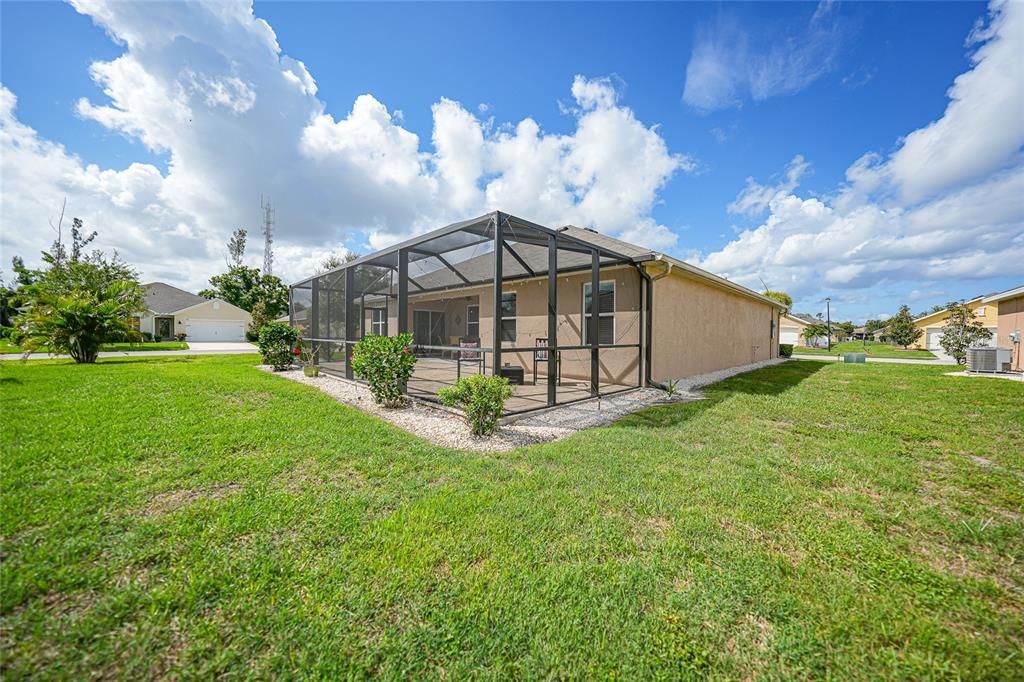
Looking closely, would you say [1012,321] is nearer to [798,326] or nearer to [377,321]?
[377,321]

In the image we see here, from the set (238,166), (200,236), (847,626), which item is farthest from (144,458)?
(200,236)

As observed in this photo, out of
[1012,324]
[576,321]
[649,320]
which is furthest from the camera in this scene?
[1012,324]

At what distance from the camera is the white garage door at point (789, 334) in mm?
38875

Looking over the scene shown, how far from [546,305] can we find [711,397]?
14.5 ft

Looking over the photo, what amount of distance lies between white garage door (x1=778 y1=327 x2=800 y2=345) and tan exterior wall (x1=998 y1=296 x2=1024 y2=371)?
29455 millimetres

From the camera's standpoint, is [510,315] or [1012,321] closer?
[510,315]

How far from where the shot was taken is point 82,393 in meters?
5.56

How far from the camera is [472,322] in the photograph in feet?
43.2

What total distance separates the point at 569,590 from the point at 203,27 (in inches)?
452

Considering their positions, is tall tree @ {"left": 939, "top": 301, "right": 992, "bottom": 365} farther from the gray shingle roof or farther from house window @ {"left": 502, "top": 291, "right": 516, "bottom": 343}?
the gray shingle roof

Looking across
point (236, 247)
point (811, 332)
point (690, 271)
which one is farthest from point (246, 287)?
point (811, 332)

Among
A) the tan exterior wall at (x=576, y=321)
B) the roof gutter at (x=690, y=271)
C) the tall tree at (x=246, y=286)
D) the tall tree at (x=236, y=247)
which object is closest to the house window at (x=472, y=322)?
the tan exterior wall at (x=576, y=321)

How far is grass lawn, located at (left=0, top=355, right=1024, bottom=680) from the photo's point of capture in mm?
1534

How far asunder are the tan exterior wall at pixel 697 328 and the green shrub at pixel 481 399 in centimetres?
523
